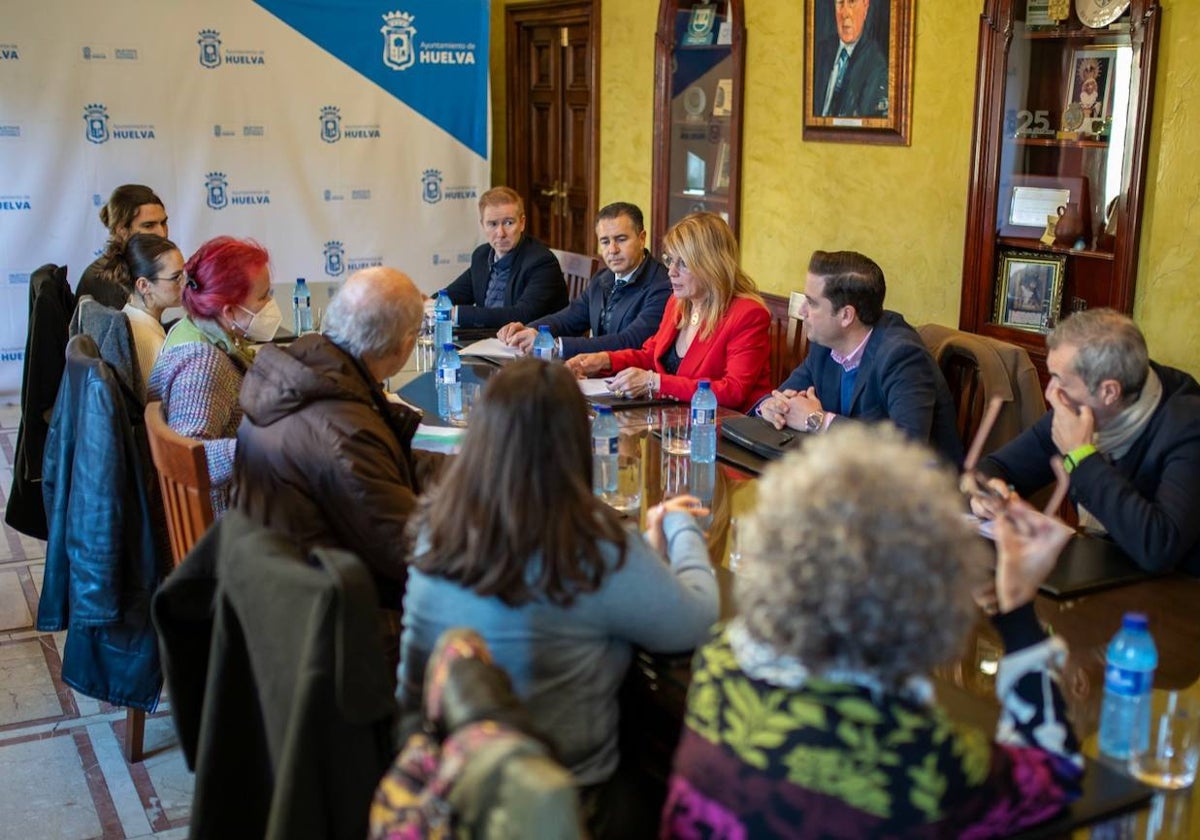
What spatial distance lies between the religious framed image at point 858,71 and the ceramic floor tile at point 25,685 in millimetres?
3688

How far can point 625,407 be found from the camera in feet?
11.9

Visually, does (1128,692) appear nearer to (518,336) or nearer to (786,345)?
(518,336)

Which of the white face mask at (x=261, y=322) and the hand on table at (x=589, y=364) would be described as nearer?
the white face mask at (x=261, y=322)

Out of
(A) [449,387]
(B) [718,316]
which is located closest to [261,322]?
(A) [449,387]

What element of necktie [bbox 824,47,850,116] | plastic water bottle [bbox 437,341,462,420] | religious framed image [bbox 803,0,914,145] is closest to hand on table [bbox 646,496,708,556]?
plastic water bottle [bbox 437,341,462,420]

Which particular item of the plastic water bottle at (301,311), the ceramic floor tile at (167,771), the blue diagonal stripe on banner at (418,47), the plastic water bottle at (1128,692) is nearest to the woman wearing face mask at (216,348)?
the ceramic floor tile at (167,771)

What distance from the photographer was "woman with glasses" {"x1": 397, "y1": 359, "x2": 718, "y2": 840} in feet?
5.62

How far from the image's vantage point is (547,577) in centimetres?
170

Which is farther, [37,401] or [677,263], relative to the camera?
[677,263]

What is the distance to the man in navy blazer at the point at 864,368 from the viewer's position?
10.5 feet

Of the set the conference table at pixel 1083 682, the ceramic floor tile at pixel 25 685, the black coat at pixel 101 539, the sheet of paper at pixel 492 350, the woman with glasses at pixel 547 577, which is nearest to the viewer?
the conference table at pixel 1083 682

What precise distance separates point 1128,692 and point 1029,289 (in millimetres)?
3101

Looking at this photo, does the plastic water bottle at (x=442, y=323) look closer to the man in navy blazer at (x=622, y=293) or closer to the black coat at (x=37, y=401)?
the man in navy blazer at (x=622, y=293)

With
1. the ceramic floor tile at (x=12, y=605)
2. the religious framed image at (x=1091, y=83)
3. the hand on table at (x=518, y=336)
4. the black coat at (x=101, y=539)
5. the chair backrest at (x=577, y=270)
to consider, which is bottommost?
the ceramic floor tile at (x=12, y=605)
